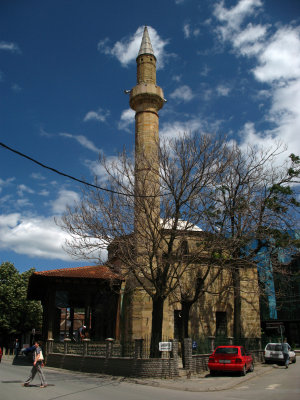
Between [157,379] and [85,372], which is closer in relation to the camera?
[157,379]

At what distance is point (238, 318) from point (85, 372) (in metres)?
9.23

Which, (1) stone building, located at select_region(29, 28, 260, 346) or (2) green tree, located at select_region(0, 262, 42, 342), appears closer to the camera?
(1) stone building, located at select_region(29, 28, 260, 346)

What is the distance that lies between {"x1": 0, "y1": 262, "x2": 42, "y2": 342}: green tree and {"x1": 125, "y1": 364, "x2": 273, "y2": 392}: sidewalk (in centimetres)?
2927

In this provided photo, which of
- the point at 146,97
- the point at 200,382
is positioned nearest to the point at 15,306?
the point at 146,97

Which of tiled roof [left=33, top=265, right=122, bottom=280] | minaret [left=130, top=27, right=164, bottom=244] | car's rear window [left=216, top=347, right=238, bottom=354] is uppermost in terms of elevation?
minaret [left=130, top=27, right=164, bottom=244]

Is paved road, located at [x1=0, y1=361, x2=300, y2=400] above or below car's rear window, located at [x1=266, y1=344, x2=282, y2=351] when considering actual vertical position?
below

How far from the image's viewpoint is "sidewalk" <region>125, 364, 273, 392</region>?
436 inches

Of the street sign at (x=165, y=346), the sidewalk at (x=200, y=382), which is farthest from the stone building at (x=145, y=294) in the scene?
the sidewalk at (x=200, y=382)

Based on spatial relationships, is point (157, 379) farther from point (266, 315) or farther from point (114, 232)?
point (266, 315)

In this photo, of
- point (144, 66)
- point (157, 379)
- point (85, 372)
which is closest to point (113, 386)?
point (157, 379)

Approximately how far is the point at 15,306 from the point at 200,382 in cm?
3122

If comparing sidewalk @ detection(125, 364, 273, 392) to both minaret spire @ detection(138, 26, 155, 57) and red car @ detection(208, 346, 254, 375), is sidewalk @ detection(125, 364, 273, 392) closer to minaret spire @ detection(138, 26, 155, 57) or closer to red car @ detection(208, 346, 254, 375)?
red car @ detection(208, 346, 254, 375)

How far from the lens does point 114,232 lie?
48.7 feet

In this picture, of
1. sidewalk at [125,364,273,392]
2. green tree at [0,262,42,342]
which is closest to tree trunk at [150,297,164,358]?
sidewalk at [125,364,273,392]
